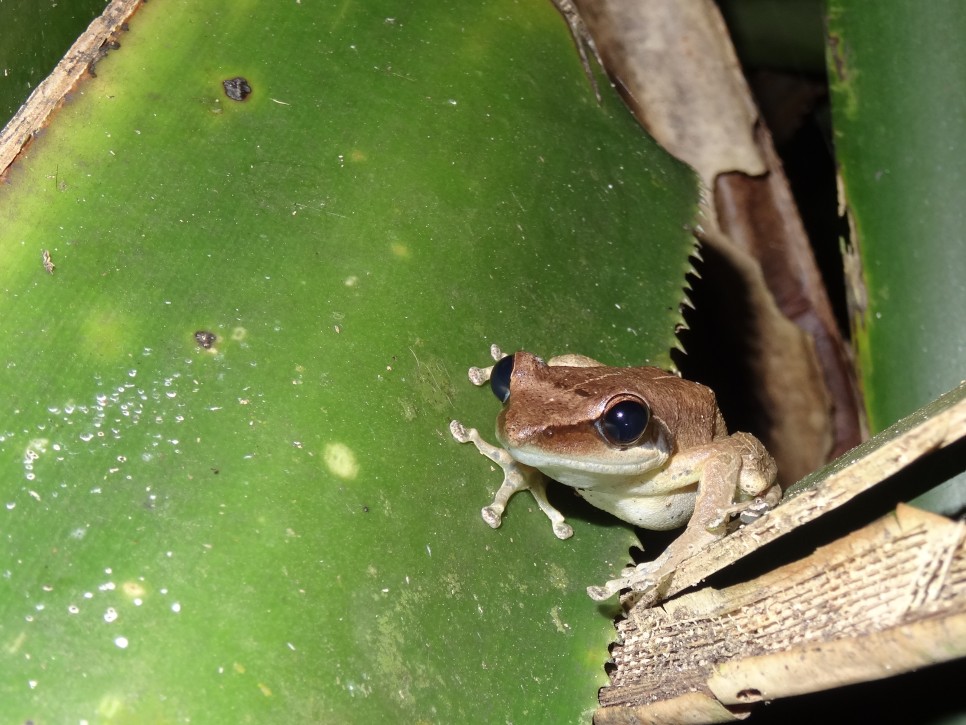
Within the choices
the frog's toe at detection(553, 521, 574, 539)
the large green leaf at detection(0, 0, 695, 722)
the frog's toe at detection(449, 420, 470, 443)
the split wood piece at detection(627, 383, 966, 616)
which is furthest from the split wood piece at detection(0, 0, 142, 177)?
the split wood piece at detection(627, 383, 966, 616)

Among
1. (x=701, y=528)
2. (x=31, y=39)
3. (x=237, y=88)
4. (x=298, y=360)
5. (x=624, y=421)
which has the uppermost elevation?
(x=31, y=39)

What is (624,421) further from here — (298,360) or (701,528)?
(298,360)

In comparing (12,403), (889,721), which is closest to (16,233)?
(12,403)

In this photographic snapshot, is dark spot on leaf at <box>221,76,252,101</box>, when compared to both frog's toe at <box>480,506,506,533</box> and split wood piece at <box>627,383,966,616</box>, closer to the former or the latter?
frog's toe at <box>480,506,506,533</box>

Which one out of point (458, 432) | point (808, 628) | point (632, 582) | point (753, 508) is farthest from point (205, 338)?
point (753, 508)

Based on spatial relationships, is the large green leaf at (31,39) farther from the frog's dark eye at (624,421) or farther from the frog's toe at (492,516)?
the frog's dark eye at (624,421)

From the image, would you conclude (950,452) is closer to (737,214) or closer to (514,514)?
(514,514)
